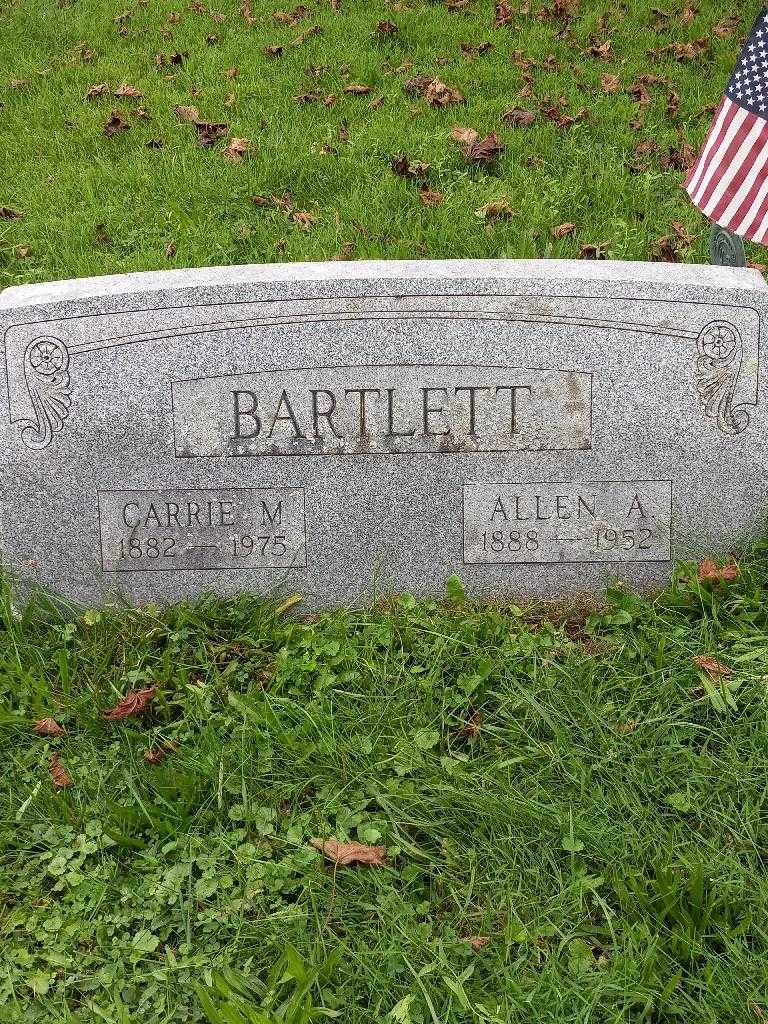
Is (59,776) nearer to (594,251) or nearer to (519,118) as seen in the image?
(594,251)

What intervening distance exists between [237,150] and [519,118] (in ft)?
5.31

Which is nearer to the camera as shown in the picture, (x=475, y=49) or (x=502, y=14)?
(x=475, y=49)

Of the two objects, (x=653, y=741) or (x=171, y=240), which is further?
(x=171, y=240)

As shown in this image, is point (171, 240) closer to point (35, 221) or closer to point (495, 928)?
point (35, 221)

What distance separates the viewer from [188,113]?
5.76 m

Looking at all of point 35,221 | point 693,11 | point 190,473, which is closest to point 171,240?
point 35,221

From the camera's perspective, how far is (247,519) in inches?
123

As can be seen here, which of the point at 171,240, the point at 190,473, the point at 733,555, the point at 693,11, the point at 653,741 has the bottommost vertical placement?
the point at 653,741

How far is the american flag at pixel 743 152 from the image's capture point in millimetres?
3041

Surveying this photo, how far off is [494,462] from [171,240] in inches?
98.8

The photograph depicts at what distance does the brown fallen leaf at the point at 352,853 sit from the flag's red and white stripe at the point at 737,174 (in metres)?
2.26

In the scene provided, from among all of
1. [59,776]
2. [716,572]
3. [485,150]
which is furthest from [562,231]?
[59,776]

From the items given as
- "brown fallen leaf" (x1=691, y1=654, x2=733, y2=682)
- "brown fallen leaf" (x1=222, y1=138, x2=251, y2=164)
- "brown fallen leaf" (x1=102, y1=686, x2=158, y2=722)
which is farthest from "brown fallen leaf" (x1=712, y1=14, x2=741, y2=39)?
"brown fallen leaf" (x1=102, y1=686, x2=158, y2=722)

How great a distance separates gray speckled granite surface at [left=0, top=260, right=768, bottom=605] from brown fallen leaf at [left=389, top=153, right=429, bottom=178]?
84.6 inches
